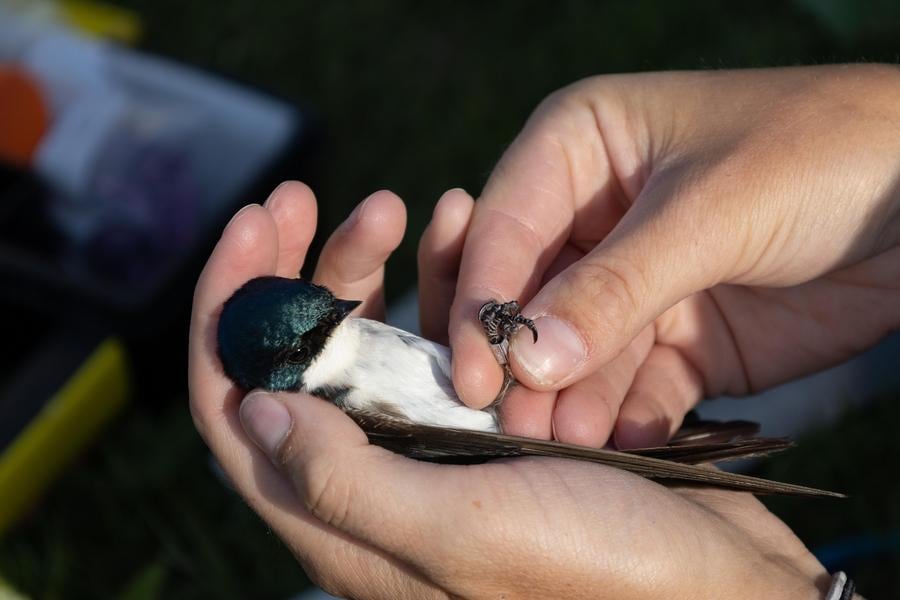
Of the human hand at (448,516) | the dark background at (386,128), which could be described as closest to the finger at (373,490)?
the human hand at (448,516)

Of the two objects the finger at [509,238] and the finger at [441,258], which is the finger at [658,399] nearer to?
the finger at [509,238]

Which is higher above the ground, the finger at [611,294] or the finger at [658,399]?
the finger at [611,294]

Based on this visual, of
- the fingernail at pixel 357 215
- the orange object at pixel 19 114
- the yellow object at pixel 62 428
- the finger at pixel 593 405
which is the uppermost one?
the fingernail at pixel 357 215

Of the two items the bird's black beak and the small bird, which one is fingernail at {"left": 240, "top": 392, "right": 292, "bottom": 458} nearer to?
the small bird

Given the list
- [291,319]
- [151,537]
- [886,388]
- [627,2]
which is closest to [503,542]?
[291,319]

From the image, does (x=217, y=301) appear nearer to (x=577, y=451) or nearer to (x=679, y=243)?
(x=577, y=451)

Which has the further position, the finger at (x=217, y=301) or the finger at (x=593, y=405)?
the finger at (x=593, y=405)

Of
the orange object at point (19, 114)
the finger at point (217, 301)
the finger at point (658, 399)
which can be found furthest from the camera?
the orange object at point (19, 114)
